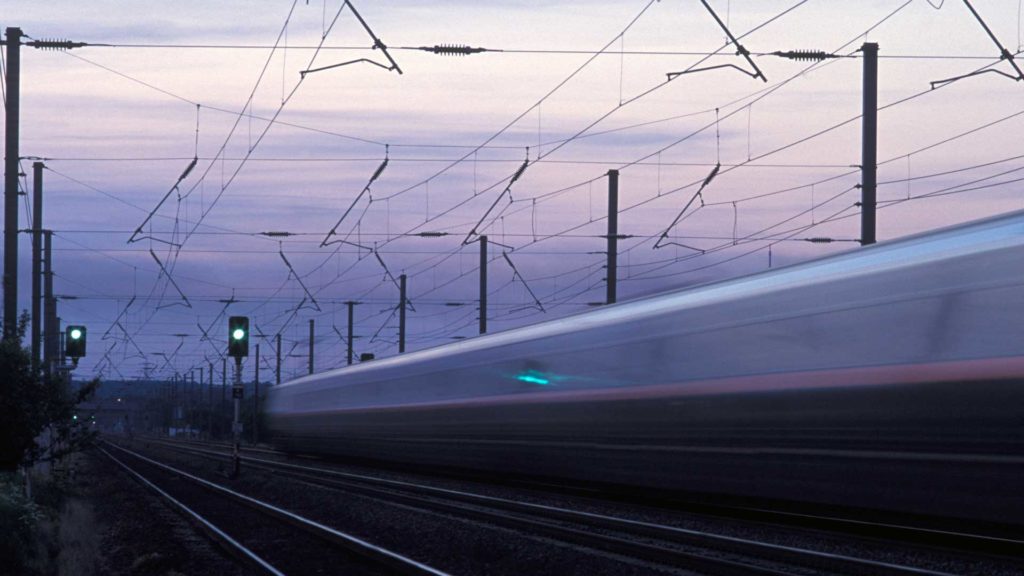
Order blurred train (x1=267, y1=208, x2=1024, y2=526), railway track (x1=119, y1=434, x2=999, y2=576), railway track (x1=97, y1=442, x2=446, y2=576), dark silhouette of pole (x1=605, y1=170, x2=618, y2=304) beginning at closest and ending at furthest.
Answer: blurred train (x1=267, y1=208, x2=1024, y2=526) → railway track (x1=119, y1=434, x2=999, y2=576) → railway track (x1=97, y1=442, x2=446, y2=576) → dark silhouette of pole (x1=605, y1=170, x2=618, y2=304)

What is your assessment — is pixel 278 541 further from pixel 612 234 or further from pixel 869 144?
pixel 612 234

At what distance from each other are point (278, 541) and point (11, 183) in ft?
28.8

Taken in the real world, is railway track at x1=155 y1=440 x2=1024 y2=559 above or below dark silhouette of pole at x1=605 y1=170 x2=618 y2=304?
below

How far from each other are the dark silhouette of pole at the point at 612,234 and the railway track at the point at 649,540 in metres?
7.11

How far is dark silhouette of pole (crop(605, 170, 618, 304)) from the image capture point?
2967cm

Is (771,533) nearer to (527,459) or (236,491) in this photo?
(527,459)

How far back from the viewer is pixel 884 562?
12.3 metres

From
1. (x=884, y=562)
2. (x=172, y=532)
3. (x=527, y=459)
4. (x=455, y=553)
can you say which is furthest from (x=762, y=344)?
(x=172, y=532)

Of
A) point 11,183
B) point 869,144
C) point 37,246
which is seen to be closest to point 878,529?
point 869,144

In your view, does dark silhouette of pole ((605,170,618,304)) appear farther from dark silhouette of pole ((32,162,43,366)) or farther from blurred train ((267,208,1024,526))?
dark silhouette of pole ((32,162,43,366))

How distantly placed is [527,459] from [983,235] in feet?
40.8

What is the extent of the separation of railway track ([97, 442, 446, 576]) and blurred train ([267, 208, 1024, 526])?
398 centimetres

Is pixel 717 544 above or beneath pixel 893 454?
beneath

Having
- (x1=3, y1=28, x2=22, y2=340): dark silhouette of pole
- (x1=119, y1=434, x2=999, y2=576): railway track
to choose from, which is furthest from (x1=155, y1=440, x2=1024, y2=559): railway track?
(x1=3, y1=28, x2=22, y2=340): dark silhouette of pole
